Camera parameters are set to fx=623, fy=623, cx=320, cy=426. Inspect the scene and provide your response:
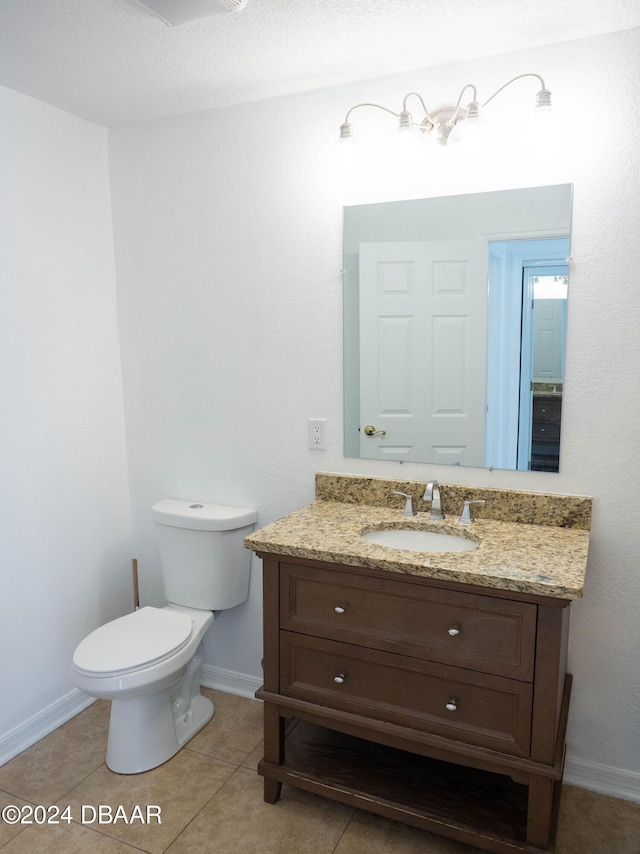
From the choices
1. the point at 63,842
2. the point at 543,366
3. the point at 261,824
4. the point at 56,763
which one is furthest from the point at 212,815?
the point at 543,366

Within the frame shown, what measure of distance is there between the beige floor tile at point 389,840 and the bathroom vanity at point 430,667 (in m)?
0.11

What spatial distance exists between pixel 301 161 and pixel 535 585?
5.32 ft

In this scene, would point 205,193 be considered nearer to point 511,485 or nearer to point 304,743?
point 511,485

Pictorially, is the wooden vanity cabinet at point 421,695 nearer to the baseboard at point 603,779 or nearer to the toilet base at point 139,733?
the baseboard at point 603,779

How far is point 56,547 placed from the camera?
2.42 meters

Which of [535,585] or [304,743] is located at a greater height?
[535,585]

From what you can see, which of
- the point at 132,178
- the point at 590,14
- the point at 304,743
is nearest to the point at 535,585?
the point at 304,743

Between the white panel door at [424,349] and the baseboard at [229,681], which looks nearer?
the white panel door at [424,349]

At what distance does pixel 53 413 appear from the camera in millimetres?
2389

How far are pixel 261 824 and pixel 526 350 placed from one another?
166cm

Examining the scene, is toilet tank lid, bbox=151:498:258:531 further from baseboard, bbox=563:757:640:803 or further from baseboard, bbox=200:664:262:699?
baseboard, bbox=563:757:640:803

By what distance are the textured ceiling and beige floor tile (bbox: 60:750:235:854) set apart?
232cm

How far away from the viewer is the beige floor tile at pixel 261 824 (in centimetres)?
180

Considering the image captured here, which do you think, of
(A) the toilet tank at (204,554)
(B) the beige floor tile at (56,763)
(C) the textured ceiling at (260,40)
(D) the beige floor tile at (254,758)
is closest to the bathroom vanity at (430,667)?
(D) the beige floor tile at (254,758)
